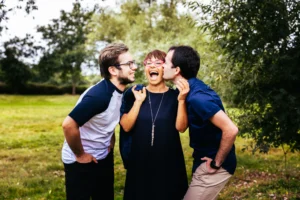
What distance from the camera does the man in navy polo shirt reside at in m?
3.15

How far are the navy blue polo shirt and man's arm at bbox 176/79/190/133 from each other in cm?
4

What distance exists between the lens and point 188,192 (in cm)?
348

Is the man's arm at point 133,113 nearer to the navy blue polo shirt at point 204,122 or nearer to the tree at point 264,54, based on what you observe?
the navy blue polo shirt at point 204,122

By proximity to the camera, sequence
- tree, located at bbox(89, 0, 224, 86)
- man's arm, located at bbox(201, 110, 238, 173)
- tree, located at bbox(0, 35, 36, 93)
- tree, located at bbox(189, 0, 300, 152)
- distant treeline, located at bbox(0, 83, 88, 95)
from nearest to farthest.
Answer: man's arm, located at bbox(201, 110, 238, 173) → tree, located at bbox(189, 0, 300, 152) → tree, located at bbox(0, 35, 36, 93) → tree, located at bbox(89, 0, 224, 86) → distant treeline, located at bbox(0, 83, 88, 95)

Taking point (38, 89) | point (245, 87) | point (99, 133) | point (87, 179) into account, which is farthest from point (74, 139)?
point (38, 89)

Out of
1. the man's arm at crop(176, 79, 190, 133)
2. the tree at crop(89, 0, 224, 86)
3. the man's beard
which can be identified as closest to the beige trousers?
the man's arm at crop(176, 79, 190, 133)

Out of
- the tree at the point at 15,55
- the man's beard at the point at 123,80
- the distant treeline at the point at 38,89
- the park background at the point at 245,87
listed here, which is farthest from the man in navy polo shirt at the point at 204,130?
the distant treeline at the point at 38,89

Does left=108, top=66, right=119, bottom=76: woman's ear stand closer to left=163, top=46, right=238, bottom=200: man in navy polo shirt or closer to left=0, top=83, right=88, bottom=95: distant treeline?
left=163, top=46, right=238, bottom=200: man in navy polo shirt

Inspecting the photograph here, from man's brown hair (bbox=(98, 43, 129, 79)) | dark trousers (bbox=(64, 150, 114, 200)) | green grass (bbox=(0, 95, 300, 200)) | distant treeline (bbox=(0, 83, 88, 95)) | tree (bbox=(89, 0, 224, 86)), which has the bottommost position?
distant treeline (bbox=(0, 83, 88, 95))

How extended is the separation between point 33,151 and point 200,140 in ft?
31.3

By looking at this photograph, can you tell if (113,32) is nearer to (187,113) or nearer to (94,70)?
(94,70)

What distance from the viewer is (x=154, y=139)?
358 cm

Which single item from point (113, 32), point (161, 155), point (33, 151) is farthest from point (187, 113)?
point (113, 32)

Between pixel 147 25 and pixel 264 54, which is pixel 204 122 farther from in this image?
pixel 147 25
